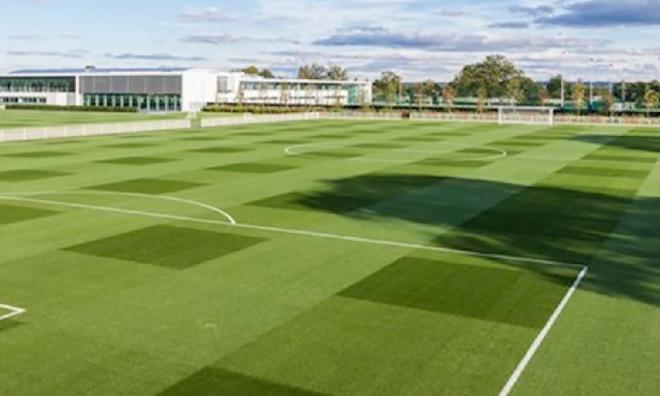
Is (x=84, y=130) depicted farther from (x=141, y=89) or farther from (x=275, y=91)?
(x=275, y=91)

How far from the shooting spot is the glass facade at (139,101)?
478ft

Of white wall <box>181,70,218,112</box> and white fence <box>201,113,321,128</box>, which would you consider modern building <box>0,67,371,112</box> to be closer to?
white wall <box>181,70,218,112</box>

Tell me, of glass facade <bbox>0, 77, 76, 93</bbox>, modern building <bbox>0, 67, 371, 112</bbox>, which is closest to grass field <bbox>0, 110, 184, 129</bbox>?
modern building <bbox>0, 67, 371, 112</bbox>

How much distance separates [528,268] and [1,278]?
13.2 m

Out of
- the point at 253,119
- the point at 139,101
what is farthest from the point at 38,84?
the point at 253,119

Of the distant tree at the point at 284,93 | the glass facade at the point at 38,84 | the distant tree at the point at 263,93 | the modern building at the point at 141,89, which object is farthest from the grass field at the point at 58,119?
the distant tree at the point at 263,93

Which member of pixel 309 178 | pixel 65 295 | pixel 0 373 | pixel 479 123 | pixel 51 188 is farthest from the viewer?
pixel 479 123

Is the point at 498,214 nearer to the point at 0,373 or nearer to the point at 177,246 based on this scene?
the point at 177,246

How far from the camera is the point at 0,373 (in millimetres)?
12461

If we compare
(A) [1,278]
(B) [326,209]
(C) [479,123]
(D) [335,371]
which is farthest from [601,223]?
(C) [479,123]

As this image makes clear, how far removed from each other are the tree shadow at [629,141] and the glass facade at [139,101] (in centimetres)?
9171

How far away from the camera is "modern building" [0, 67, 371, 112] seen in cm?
14525

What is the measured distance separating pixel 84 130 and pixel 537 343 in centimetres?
Result: 5968

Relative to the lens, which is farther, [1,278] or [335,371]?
[1,278]
